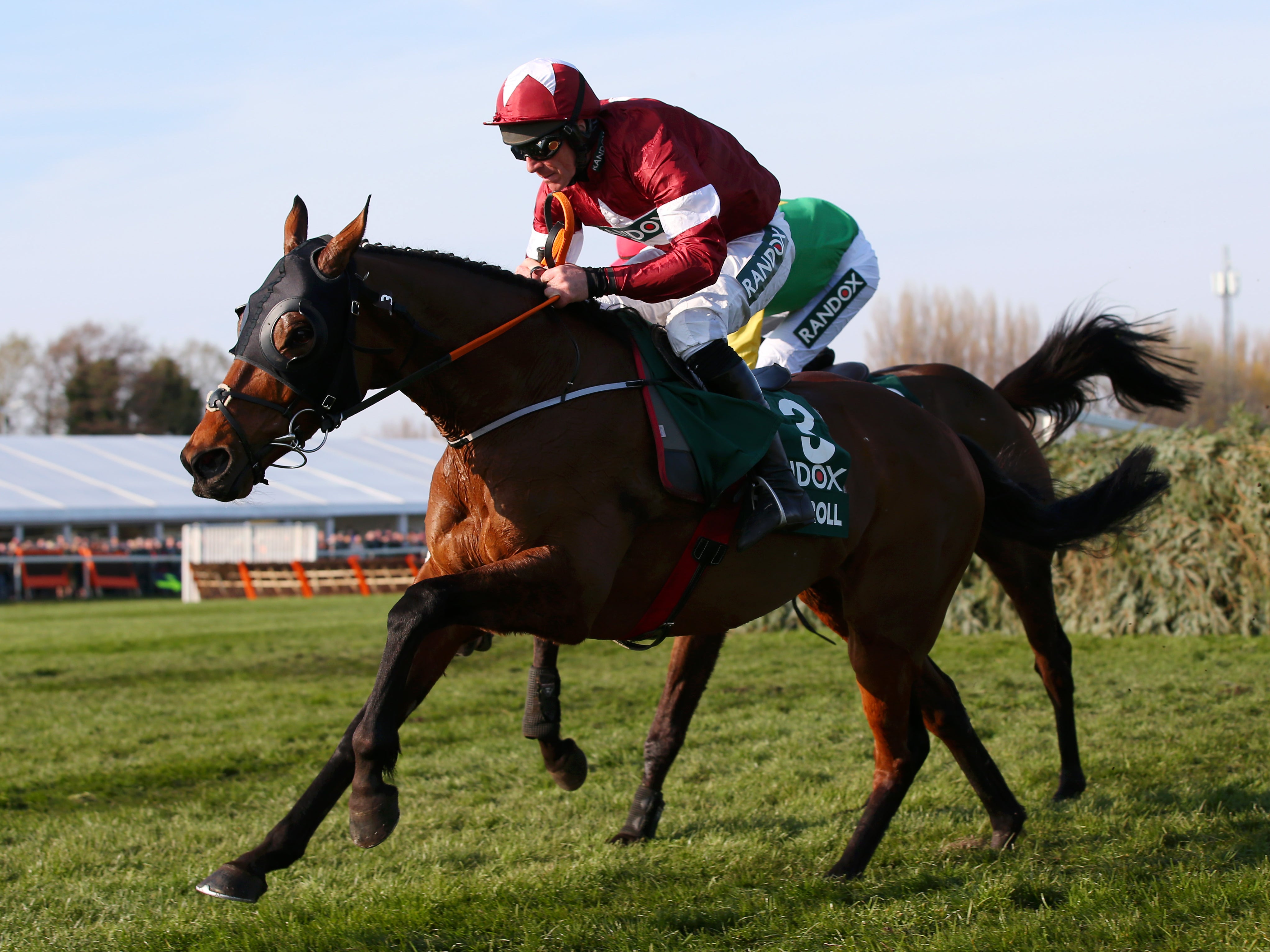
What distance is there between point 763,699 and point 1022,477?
3.87m

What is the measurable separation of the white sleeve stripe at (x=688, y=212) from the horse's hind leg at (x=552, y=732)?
Answer: 1.63 meters

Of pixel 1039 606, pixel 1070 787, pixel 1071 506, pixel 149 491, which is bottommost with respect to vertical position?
pixel 149 491

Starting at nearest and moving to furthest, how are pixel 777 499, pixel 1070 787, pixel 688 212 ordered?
1. pixel 688 212
2. pixel 777 499
3. pixel 1070 787

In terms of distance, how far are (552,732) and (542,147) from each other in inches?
85.8

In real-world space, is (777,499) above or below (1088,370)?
below

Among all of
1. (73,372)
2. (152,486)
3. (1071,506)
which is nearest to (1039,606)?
(1071,506)

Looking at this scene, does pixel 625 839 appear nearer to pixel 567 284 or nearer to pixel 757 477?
pixel 757 477

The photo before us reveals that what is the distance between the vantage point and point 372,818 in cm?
322

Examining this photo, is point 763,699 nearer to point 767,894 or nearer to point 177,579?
point 767,894

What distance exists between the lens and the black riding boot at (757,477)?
399 cm

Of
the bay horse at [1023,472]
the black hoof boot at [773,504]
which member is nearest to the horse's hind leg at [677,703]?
the bay horse at [1023,472]

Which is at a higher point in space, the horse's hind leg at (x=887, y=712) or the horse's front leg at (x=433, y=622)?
the horse's front leg at (x=433, y=622)

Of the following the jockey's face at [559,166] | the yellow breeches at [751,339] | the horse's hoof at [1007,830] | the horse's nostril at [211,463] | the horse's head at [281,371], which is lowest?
the horse's hoof at [1007,830]

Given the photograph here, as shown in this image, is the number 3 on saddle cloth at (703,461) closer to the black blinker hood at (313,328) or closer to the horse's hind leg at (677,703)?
the black blinker hood at (313,328)
